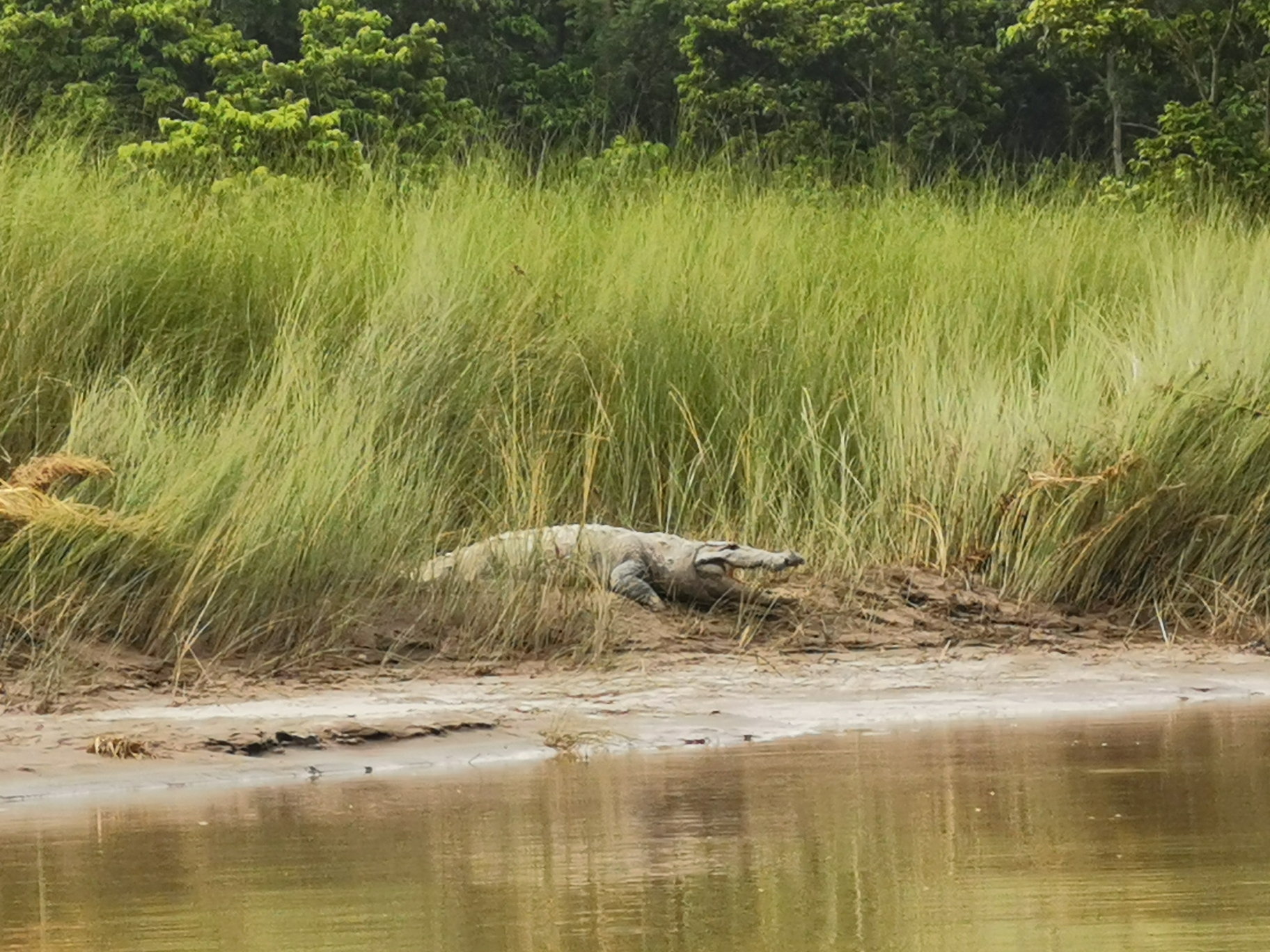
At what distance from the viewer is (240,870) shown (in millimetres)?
4059

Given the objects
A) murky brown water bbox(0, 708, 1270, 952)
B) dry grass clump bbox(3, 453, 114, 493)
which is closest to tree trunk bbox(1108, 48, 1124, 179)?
dry grass clump bbox(3, 453, 114, 493)

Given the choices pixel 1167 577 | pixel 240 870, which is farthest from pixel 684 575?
pixel 240 870

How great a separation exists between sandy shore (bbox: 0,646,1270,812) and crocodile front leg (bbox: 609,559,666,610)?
0.45 meters

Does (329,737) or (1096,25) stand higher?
(1096,25)

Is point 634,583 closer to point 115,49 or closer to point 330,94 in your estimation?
point 330,94

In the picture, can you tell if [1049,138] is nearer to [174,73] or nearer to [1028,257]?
[174,73]

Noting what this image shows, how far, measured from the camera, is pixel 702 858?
406 centimetres

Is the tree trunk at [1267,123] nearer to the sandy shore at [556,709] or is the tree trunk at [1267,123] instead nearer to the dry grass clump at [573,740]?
the sandy shore at [556,709]

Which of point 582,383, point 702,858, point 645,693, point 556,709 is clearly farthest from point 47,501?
point 702,858

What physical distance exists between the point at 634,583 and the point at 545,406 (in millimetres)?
1187

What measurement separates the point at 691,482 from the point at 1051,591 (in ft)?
4.78

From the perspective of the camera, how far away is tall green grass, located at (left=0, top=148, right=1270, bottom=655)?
7219mm

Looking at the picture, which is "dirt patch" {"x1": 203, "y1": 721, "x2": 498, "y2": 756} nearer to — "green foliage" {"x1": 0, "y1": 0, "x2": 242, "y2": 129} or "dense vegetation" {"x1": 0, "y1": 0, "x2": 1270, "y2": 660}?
"dense vegetation" {"x1": 0, "y1": 0, "x2": 1270, "y2": 660}

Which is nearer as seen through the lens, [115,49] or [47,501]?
[47,501]
